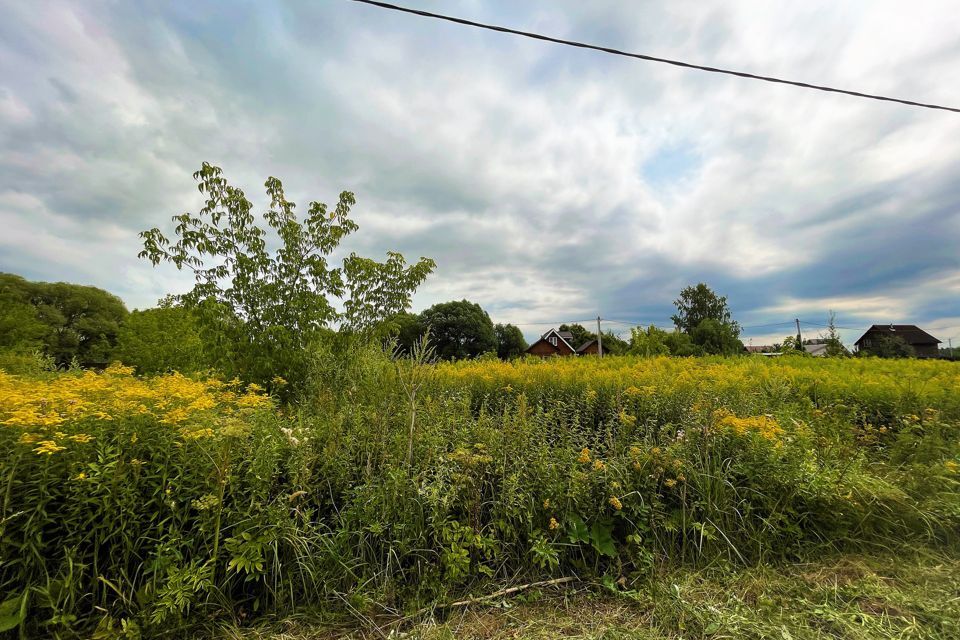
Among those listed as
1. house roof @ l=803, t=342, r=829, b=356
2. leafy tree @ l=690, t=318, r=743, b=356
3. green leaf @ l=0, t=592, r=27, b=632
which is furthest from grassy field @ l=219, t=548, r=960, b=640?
leafy tree @ l=690, t=318, r=743, b=356

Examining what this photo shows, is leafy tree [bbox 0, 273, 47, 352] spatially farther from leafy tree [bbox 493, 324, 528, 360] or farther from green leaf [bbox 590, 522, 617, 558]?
leafy tree [bbox 493, 324, 528, 360]

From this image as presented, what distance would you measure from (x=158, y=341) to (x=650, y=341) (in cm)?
1647

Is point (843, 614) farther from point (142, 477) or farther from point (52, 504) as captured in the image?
point (52, 504)

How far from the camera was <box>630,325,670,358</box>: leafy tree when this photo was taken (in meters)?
10.8

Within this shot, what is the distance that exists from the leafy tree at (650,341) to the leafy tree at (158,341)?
459 inches

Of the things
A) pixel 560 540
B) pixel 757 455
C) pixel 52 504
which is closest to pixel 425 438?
pixel 560 540

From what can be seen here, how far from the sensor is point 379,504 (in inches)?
78.7

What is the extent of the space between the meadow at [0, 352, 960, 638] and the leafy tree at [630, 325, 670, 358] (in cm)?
780

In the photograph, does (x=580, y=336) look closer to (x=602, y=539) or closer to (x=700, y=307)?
(x=700, y=307)

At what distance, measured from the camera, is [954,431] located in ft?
9.82

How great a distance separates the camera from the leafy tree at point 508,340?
38344 millimetres

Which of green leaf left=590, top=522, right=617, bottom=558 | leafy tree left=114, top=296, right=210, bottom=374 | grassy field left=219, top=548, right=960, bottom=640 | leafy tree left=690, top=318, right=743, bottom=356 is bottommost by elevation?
grassy field left=219, top=548, right=960, bottom=640

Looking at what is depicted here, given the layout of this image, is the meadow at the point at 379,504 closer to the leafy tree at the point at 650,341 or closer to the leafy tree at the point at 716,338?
the leafy tree at the point at 650,341

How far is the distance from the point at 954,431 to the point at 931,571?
174 cm
